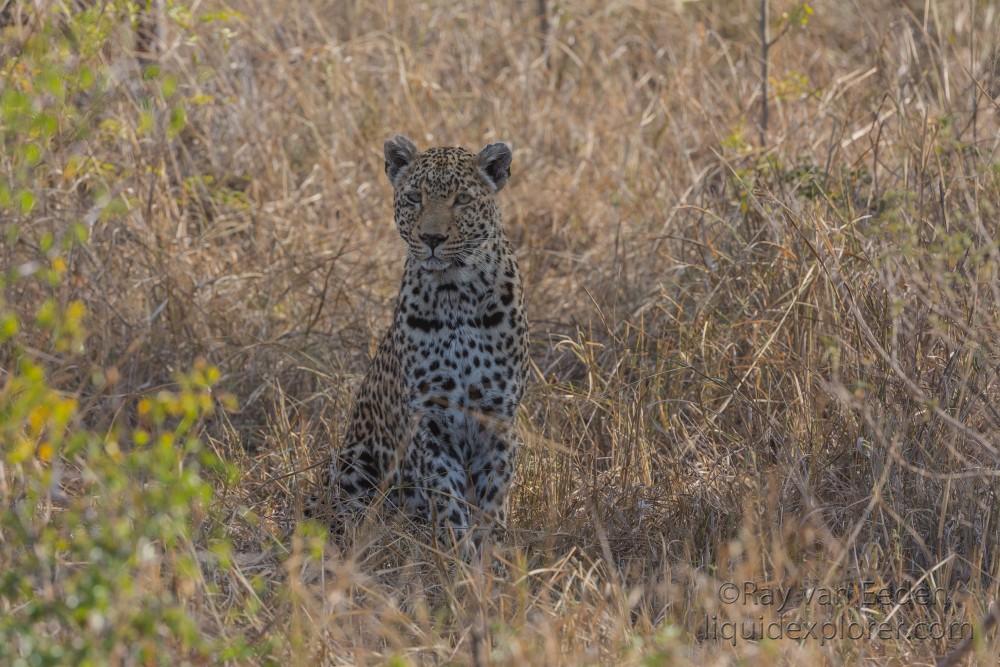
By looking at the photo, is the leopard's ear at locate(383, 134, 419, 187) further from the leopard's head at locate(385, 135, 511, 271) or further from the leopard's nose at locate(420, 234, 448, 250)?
the leopard's nose at locate(420, 234, 448, 250)

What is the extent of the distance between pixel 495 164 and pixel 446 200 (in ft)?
1.28

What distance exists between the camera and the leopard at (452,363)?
18.9 ft

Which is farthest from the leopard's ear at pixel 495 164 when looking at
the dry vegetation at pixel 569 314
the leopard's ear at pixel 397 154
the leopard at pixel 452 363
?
the dry vegetation at pixel 569 314

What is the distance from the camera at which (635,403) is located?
611cm

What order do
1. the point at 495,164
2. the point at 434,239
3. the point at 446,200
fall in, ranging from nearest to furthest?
1. the point at 434,239
2. the point at 446,200
3. the point at 495,164

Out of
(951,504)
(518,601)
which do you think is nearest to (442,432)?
(518,601)

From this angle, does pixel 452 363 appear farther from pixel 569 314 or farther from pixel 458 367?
pixel 569 314

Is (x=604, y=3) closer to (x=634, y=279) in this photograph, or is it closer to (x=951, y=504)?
(x=634, y=279)

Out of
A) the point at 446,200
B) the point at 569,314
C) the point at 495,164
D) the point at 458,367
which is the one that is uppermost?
the point at 495,164

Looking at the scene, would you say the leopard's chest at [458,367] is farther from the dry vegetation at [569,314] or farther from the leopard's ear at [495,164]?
the leopard's ear at [495,164]

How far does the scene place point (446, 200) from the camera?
19.3ft

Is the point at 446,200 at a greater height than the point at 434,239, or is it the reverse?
the point at 446,200

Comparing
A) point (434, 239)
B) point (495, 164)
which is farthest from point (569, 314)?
point (434, 239)

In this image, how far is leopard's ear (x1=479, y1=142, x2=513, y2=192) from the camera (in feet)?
19.9
